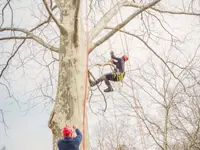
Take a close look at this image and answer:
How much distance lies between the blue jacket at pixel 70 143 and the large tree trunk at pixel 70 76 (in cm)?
14

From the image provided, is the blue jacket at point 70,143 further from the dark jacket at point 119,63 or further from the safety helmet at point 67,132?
the dark jacket at point 119,63

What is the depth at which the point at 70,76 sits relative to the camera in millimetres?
3541

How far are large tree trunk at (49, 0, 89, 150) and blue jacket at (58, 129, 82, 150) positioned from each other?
0.14 m

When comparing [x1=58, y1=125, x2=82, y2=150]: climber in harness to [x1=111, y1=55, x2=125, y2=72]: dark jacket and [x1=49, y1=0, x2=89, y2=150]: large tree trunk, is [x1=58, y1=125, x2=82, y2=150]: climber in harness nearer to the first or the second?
[x1=49, y1=0, x2=89, y2=150]: large tree trunk

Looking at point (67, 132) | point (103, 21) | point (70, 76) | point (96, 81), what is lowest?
point (67, 132)

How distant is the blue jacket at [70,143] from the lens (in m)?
3.03

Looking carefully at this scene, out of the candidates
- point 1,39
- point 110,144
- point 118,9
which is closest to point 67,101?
point 1,39

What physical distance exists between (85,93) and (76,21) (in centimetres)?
99

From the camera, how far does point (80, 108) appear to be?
3.39m

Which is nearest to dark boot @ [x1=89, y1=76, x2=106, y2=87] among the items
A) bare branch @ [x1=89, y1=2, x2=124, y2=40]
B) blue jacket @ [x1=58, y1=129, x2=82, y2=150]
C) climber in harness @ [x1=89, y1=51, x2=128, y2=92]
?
climber in harness @ [x1=89, y1=51, x2=128, y2=92]

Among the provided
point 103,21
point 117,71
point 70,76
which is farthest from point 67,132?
point 117,71

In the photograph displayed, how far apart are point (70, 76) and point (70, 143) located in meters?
0.91

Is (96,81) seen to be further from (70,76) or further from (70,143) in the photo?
(70,143)

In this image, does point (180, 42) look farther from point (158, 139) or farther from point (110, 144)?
point (110, 144)
